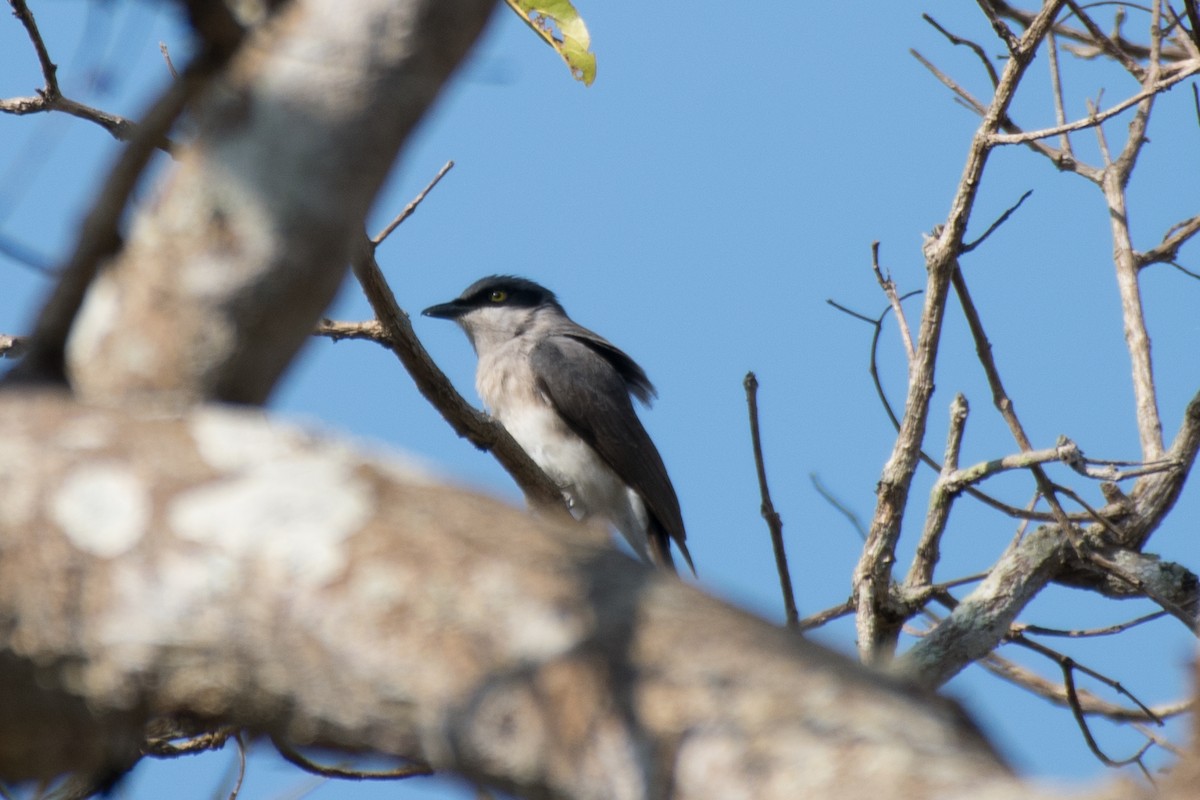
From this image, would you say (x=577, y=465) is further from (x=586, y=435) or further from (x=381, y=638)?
(x=381, y=638)

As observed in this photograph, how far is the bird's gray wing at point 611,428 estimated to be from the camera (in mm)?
8219

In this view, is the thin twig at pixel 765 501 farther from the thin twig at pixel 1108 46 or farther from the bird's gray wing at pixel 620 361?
the bird's gray wing at pixel 620 361

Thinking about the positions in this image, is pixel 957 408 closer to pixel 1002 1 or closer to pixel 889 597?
pixel 889 597

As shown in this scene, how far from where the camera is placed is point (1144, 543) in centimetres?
432

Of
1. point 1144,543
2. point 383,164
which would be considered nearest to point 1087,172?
point 1144,543

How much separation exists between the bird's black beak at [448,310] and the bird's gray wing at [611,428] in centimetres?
83

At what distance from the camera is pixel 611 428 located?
27.2 feet

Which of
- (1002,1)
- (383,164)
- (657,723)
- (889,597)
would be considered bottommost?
(889,597)

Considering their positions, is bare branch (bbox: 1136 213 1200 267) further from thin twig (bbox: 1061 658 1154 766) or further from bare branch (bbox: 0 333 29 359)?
bare branch (bbox: 0 333 29 359)

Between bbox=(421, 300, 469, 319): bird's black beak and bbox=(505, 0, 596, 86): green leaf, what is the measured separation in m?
4.93

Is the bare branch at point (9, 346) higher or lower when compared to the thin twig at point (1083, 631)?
lower

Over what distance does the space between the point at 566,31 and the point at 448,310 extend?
5038 mm

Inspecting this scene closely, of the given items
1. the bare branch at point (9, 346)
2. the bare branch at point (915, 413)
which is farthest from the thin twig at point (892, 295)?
the bare branch at point (9, 346)

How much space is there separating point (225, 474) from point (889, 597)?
2.85 m
